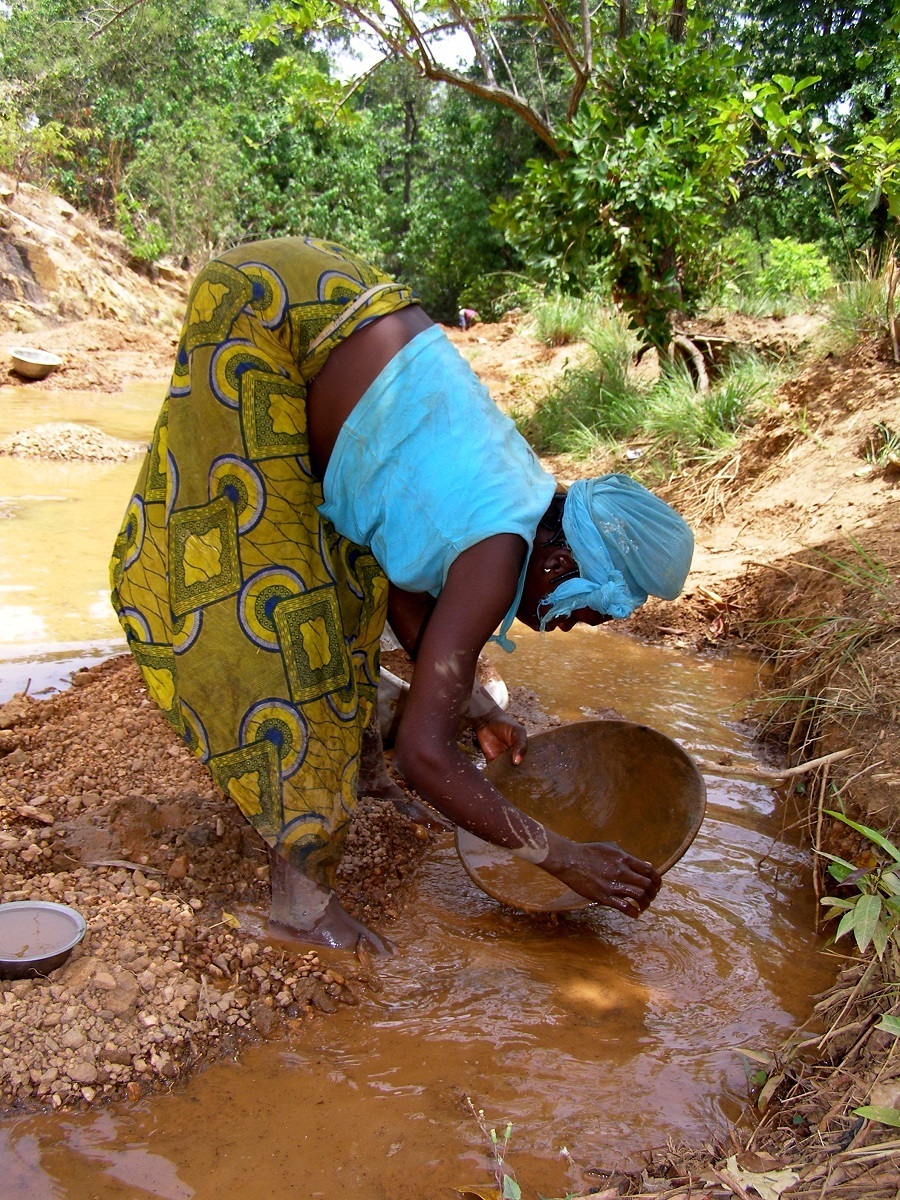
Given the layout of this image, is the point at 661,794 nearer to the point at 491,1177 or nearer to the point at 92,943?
the point at 491,1177

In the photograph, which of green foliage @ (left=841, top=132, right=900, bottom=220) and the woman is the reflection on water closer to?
the woman

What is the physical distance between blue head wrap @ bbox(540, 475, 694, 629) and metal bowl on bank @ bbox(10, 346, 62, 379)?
10893 millimetres

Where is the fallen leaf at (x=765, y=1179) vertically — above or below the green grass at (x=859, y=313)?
below

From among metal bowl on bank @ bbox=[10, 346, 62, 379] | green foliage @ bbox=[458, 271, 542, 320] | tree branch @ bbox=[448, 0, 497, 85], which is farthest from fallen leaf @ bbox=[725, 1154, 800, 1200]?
green foliage @ bbox=[458, 271, 542, 320]

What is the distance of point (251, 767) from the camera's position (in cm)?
189

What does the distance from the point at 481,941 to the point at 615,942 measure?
330 millimetres

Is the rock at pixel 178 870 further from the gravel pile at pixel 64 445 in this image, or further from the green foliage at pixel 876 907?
the gravel pile at pixel 64 445

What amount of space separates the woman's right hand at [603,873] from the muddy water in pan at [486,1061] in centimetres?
32

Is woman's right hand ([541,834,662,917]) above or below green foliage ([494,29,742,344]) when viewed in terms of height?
below

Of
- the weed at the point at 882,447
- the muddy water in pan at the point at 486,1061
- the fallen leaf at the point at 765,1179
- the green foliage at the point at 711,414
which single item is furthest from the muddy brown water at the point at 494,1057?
the green foliage at the point at 711,414

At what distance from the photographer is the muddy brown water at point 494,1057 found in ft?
5.09

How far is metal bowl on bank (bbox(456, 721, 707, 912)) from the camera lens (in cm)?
230

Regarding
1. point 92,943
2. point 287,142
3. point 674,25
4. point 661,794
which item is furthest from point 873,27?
point 92,943

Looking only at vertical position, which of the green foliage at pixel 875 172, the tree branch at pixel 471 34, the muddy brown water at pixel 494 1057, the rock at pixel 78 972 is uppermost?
the tree branch at pixel 471 34
